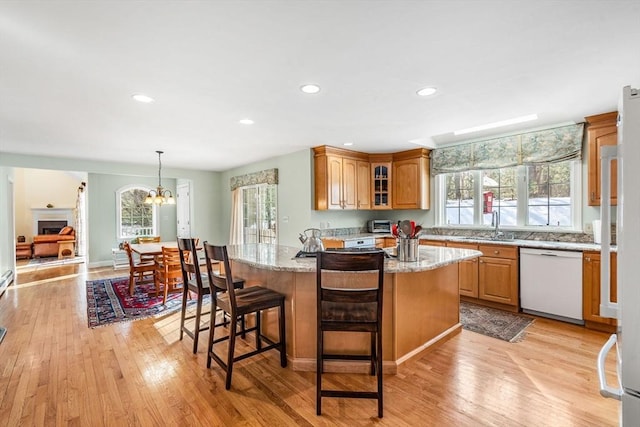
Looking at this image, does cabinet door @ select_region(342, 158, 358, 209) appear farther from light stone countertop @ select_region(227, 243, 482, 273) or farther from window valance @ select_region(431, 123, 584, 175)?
light stone countertop @ select_region(227, 243, 482, 273)

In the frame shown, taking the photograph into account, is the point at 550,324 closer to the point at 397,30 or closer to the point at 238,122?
the point at 397,30

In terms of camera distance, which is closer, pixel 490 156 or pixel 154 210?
pixel 490 156

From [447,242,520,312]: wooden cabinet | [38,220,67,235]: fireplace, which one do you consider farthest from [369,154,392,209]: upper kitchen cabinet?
[38,220,67,235]: fireplace

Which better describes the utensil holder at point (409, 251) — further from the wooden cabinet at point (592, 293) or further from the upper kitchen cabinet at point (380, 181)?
the upper kitchen cabinet at point (380, 181)

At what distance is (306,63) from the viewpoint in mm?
2213

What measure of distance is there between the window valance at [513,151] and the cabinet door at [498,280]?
143 cm

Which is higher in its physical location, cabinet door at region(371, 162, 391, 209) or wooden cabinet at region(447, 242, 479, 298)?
cabinet door at region(371, 162, 391, 209)

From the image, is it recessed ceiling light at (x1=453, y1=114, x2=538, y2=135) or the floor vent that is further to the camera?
the floor vent

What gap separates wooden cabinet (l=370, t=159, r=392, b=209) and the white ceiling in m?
1.74

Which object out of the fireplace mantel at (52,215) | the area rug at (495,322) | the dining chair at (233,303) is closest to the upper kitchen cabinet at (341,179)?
the area rug at (495,322)

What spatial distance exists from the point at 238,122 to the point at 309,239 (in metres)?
1.71

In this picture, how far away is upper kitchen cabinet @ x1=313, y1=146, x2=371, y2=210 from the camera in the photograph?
16.4ft

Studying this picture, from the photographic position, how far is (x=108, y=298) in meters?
4.71

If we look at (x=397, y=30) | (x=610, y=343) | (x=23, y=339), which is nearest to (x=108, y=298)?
(x=23, y=339)
